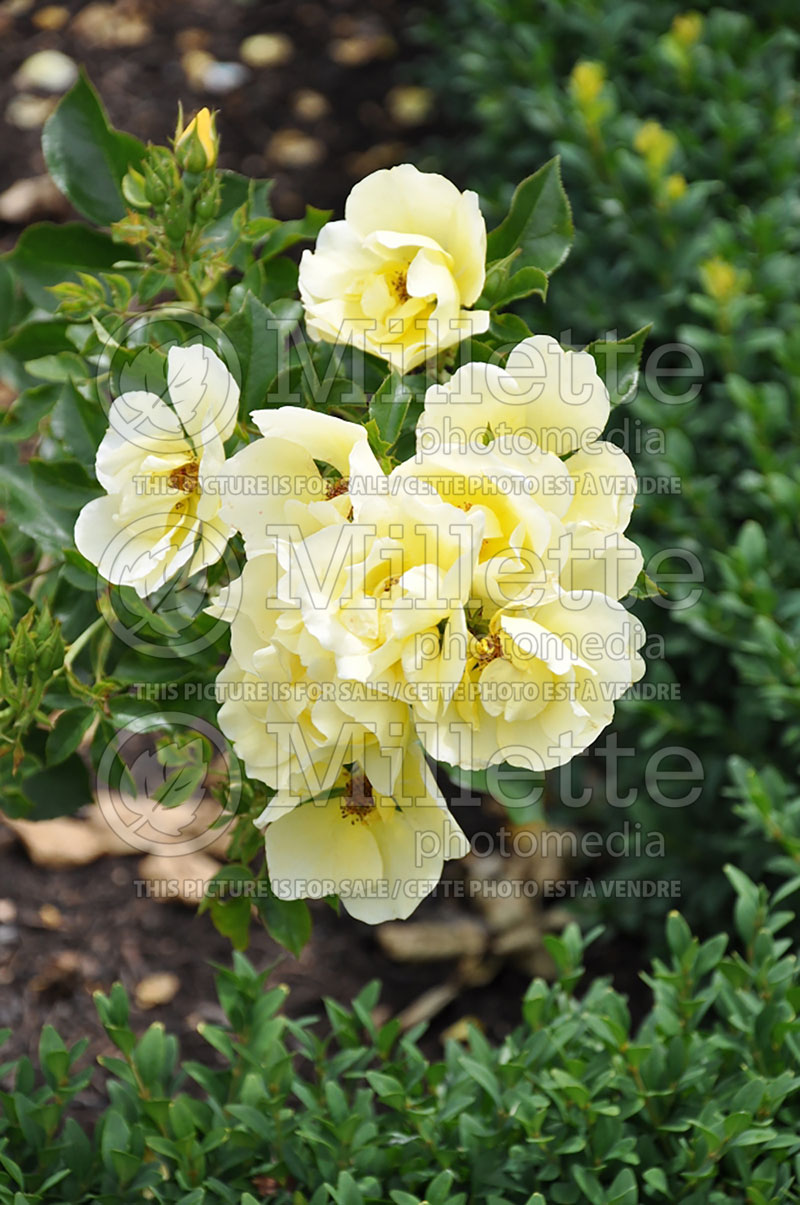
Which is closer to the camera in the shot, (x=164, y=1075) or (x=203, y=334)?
(x=203, y=334)

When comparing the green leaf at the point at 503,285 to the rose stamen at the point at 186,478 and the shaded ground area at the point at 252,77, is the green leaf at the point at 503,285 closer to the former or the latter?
the rose stamen at the point at 186,478

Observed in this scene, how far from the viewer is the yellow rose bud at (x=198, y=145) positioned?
125 centimetres

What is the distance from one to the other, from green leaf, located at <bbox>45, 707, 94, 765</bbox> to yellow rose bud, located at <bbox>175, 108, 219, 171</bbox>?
565 mm

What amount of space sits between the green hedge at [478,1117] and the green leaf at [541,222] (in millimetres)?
842

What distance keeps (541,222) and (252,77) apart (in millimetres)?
2521

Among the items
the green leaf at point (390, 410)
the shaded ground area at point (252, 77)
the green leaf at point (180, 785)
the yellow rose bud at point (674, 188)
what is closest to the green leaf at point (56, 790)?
the green leaf at point (180, 785)

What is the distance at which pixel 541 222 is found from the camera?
133 centimetres

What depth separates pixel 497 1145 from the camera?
58.9 inches

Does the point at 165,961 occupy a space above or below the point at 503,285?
below

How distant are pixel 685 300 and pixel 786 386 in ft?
0.91

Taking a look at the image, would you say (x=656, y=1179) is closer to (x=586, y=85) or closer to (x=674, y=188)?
(x=674, y=188)

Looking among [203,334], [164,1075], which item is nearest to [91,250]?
[203,334]

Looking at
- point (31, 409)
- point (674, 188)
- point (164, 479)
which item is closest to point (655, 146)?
point (674, 188)

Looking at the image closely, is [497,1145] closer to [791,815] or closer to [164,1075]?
[164,1075]
